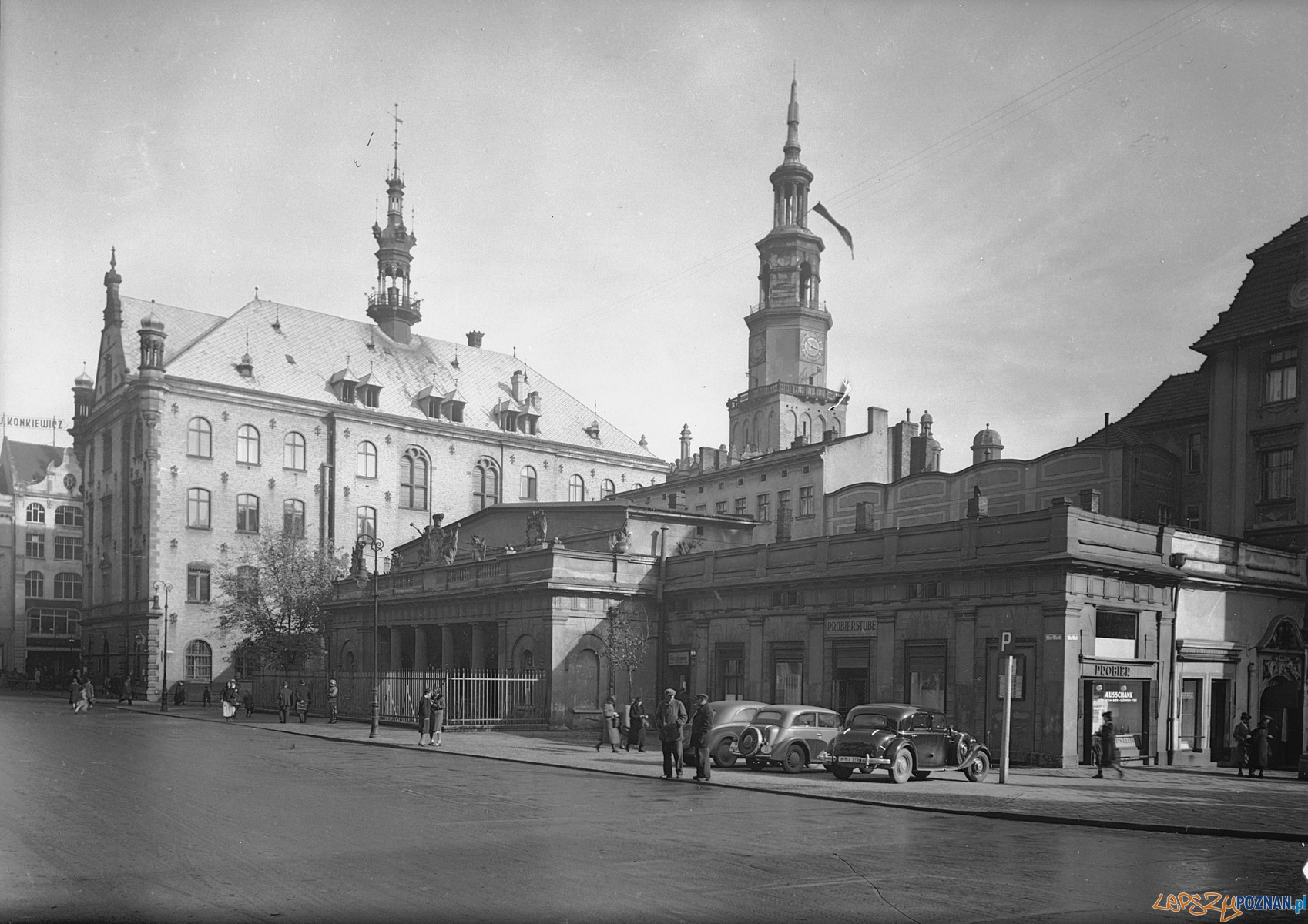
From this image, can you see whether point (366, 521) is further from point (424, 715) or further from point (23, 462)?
point (23, 462)

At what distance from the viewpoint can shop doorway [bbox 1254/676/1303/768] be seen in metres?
32.9

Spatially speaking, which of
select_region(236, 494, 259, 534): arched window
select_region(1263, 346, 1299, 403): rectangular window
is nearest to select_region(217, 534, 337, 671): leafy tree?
select_region(236, 494, 259, 534): arched window

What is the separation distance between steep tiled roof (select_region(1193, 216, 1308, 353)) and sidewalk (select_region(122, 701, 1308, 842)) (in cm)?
1559

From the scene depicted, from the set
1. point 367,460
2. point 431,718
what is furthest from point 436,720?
point 367,460

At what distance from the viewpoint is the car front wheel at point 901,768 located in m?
22.8

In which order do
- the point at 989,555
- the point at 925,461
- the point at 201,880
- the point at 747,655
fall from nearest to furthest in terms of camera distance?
the point at 201,880 → the point at 989,555 → the point at 747,655 → the point at 925,461

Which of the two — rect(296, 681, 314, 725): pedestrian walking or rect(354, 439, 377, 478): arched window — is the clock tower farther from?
rect(296, 681, 314, 725): pedestrian walking

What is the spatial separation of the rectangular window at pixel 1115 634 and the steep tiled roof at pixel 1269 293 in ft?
47.3

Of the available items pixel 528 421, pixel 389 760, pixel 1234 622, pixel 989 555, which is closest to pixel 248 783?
pixel 389 760

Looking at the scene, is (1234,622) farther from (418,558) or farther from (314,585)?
(314,585)

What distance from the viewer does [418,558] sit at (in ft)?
178

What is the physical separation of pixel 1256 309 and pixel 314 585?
137 ft

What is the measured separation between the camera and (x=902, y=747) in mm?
22922

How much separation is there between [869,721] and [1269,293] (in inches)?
961
